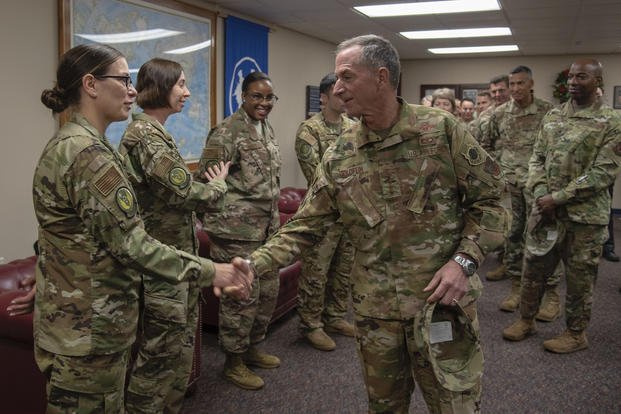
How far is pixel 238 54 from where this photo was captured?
19.4ft

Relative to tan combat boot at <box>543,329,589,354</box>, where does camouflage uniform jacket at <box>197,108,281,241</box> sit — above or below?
above

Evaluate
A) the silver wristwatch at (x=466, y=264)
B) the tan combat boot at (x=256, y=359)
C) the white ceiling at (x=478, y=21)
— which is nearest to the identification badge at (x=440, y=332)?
the silver wristwatch at (x=466, y=264)

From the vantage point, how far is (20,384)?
2.17 m

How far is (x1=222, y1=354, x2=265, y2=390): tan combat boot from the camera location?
2957 mm

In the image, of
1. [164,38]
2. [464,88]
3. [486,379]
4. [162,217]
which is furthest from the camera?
[464,88]

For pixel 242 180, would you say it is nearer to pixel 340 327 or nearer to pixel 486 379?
pixel 340 327

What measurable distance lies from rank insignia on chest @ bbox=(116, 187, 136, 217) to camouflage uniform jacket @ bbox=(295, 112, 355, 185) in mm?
2006

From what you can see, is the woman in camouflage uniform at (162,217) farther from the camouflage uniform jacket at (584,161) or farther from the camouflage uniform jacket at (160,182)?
the camouflage uniform jacket at (584,161)

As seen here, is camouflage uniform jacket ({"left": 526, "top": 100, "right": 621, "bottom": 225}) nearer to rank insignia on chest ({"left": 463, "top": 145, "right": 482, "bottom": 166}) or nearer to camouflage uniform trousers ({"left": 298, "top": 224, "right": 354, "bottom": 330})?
camouflage uniform trousers ({"left": 298, "top": 224, "right": 354, "bottom": 330})

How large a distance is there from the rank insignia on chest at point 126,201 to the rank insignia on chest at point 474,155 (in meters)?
1.03

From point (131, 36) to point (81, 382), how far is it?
3.48 m

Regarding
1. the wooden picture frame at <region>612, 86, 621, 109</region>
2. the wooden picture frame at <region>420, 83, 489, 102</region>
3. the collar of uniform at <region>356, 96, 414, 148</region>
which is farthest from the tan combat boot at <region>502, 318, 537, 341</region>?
the wooden picture frame at <region>612, 86, 621, 109</region>

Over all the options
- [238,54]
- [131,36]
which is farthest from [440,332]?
[238,54]

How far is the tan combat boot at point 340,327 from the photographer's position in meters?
3.73
